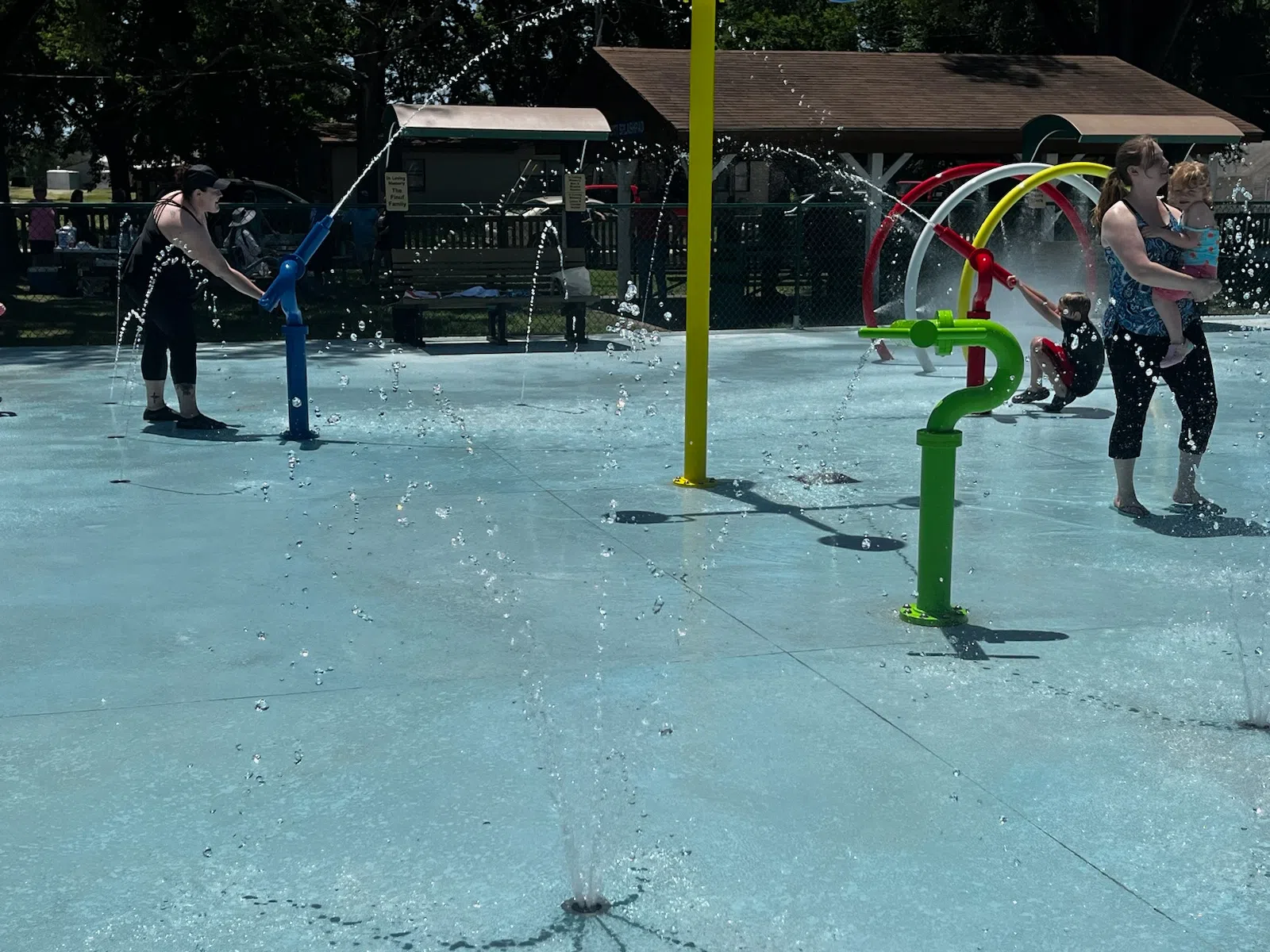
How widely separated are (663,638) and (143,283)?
5390 mm

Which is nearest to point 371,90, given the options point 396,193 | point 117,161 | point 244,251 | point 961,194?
point 244,251

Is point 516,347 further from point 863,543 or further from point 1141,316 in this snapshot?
point 1141,316

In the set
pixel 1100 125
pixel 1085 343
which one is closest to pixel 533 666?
pixel 1085 343

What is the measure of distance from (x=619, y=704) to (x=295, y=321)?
5.15m

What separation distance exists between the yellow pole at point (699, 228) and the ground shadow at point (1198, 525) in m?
2.24

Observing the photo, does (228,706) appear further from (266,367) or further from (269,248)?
(269,248)

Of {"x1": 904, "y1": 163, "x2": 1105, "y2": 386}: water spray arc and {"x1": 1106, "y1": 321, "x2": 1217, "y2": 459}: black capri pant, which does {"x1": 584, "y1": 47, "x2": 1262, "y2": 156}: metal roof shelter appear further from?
{"x1": 1106, "y1": 321, "x2": 1217, "y2": 459}: black capri pant

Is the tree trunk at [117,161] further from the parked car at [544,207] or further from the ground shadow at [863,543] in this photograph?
the ground shadow at [863,543]

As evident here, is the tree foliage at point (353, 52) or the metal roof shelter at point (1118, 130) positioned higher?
the tree foliage at point (353, 52)

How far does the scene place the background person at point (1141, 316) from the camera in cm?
656

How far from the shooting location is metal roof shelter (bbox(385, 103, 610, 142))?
15961 mm

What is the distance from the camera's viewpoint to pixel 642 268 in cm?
1908

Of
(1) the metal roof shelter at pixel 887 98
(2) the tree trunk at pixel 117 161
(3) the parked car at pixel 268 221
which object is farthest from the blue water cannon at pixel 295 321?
(2) the tree trunk at pixel 117 161

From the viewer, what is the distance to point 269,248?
80.6 ft
